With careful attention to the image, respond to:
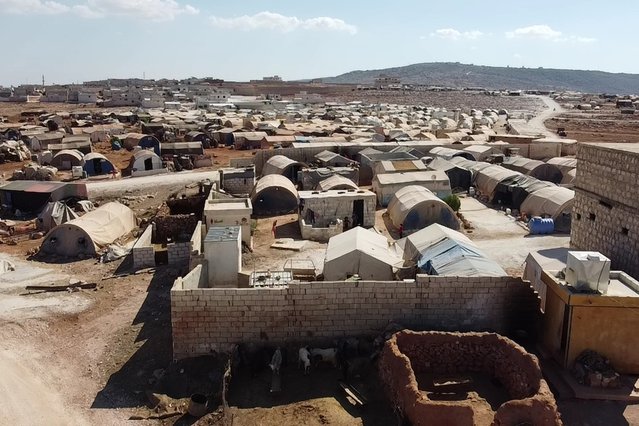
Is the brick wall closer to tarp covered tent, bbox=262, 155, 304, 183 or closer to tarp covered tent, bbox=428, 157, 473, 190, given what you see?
tarp covered tent, bbox=428, 157, 473, 190

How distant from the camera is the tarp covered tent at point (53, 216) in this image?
23.2 meters

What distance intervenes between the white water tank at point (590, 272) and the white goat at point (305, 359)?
5.76m

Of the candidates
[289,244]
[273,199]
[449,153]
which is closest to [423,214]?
[289,244]

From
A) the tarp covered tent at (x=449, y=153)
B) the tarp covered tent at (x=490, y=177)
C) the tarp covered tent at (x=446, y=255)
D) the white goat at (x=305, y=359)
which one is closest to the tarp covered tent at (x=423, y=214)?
the tarp covered tent at (x=446, y=255)

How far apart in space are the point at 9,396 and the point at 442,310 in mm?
9554

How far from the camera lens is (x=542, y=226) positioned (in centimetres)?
2186

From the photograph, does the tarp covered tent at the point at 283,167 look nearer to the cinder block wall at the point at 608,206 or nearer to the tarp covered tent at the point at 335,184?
the tarp covered tent at the point at 335,184

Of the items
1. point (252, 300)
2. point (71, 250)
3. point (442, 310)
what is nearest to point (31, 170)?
point (71, 250)

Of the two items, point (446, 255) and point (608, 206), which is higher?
point (608, 206)

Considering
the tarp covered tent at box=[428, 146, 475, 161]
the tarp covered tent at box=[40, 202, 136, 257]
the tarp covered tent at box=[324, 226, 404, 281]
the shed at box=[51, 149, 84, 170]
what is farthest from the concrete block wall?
the shed at box=[51, 149, 84, 170]

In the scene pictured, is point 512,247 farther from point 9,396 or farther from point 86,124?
point 86,124

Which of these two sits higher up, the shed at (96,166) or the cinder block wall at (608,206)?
the cinder block wall at (608,206)

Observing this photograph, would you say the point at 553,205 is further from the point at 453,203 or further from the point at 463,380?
the point at 463,380

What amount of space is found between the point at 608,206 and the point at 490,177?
12.4m
